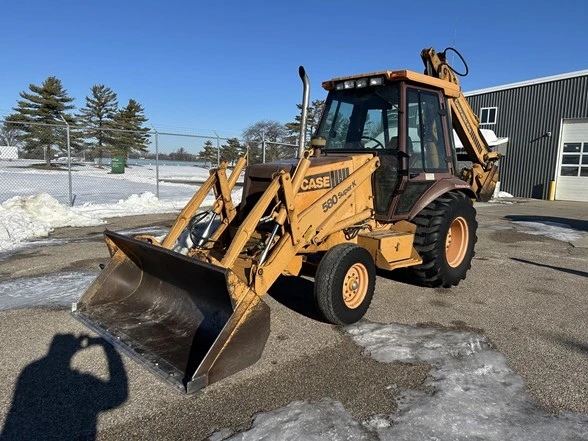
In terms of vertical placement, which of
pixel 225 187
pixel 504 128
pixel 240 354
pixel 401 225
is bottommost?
pixel 240 354

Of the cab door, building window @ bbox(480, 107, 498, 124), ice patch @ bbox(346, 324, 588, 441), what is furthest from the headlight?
building window @ bbox(480, 107, 498, 124)

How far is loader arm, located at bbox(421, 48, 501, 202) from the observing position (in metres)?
6.53

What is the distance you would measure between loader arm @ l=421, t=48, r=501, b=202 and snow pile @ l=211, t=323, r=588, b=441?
3930 mm

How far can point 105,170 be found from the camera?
30.8 m

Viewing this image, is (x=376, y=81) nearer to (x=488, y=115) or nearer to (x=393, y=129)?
(x=393, y=129)

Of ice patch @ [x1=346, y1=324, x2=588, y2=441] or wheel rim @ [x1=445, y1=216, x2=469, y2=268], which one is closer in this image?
ice patch @ [x1=346, y1=324, x2=588, y2=441]

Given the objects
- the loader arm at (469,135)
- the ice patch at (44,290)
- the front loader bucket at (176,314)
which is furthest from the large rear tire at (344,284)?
the loader arm at (469,135)

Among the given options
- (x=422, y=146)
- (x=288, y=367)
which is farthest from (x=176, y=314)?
(x=422, y=146)

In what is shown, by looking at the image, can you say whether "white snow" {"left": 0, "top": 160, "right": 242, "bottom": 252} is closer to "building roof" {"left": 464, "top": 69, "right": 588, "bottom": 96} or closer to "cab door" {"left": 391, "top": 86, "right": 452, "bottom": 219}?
"cab door" {"left": 391, "top": 86, "right": 452, "bottom": 219}

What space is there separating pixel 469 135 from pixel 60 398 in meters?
6.16

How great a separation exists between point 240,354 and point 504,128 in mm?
22988

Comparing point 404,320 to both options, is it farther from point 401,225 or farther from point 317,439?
point 317,439

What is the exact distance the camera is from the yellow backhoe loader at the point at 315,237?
11.3 ft

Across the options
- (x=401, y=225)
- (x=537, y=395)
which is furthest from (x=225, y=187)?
(x=537, y=395)
